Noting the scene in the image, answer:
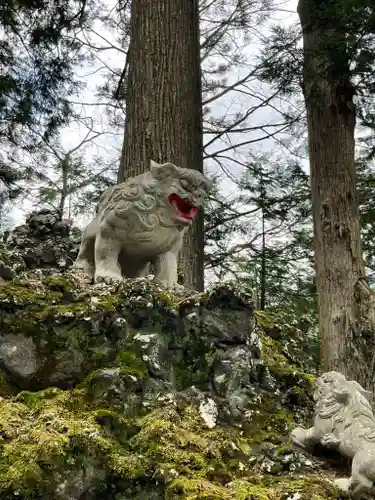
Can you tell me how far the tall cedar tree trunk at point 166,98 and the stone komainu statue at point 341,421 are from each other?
6.26 ft

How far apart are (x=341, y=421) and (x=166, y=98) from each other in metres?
2.85

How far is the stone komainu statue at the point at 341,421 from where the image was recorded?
152 cm

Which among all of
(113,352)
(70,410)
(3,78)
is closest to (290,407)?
(113,352)

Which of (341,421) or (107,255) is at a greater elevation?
(107,255)

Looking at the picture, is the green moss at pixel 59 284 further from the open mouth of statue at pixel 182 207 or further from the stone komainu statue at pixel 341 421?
the stone komainu statue at pixel 341 421

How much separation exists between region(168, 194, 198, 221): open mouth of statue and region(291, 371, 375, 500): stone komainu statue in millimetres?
905

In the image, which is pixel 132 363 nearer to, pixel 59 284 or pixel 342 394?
pixel 59 284

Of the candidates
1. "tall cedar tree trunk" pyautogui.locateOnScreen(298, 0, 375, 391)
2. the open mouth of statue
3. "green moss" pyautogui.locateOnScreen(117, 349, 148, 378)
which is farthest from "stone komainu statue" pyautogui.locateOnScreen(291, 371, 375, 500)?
"tall cedar tree trunk" pyautogui.locateOnScreen(298, 0, 375, 391)

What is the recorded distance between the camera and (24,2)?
17.1 ft

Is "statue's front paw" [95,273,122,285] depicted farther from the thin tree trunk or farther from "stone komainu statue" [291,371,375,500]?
the thin tree trunk

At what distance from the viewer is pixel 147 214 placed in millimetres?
2354

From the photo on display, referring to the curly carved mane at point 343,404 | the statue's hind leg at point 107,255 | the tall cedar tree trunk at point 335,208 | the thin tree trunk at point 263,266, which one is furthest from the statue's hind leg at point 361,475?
the thin tree trunk at point 263,266

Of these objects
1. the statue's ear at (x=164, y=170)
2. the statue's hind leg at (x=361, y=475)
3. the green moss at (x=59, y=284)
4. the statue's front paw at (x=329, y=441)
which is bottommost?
the statue's hind leg at (x=361, y=475)

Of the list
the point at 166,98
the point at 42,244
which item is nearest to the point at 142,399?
the point at 42,244
